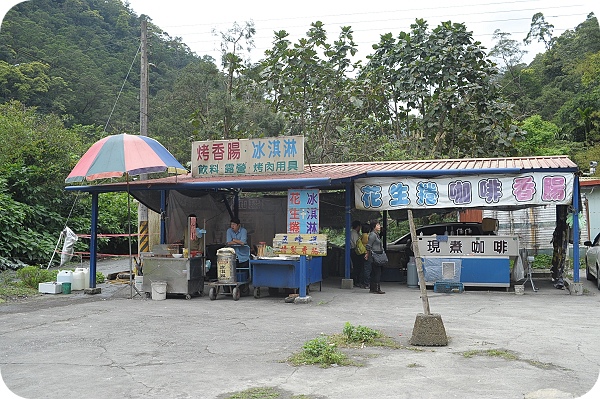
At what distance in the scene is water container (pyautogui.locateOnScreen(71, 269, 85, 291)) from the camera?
1431 cm

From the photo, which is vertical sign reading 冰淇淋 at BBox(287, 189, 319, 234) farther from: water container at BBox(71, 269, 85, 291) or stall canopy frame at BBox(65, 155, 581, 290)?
water container at BBox(71, 269, 85, 291)

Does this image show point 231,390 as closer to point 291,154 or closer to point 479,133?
point 291,154

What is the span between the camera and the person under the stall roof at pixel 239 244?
13016 mm

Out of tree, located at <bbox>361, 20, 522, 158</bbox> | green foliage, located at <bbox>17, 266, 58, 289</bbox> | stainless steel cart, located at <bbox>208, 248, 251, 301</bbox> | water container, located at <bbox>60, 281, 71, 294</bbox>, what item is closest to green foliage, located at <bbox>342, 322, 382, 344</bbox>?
stainless steel cart, located at <bbox>208, 248, 251, 301</bbox>

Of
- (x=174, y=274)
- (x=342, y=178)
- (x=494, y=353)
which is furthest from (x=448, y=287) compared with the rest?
(x=494, y=353)

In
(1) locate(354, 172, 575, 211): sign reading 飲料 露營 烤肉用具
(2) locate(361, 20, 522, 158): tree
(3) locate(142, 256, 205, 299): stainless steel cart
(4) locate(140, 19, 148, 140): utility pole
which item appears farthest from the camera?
(2) locate(361, 20, 522, 158): tree

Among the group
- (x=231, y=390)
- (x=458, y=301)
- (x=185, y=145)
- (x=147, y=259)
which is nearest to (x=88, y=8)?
(x=185, y=145)

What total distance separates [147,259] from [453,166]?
734 centimetres

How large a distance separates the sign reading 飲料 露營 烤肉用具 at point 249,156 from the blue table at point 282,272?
6.80ft

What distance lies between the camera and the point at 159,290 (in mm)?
12617

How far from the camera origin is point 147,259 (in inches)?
505

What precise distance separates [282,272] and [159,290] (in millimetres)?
2707

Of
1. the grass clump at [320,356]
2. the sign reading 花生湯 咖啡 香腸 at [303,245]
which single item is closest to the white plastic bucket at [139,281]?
the sign reading 花生湯 咖啡 香腸 at [303,245]

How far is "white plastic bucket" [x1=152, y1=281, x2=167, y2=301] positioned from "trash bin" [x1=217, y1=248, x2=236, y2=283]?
122 centimetres
